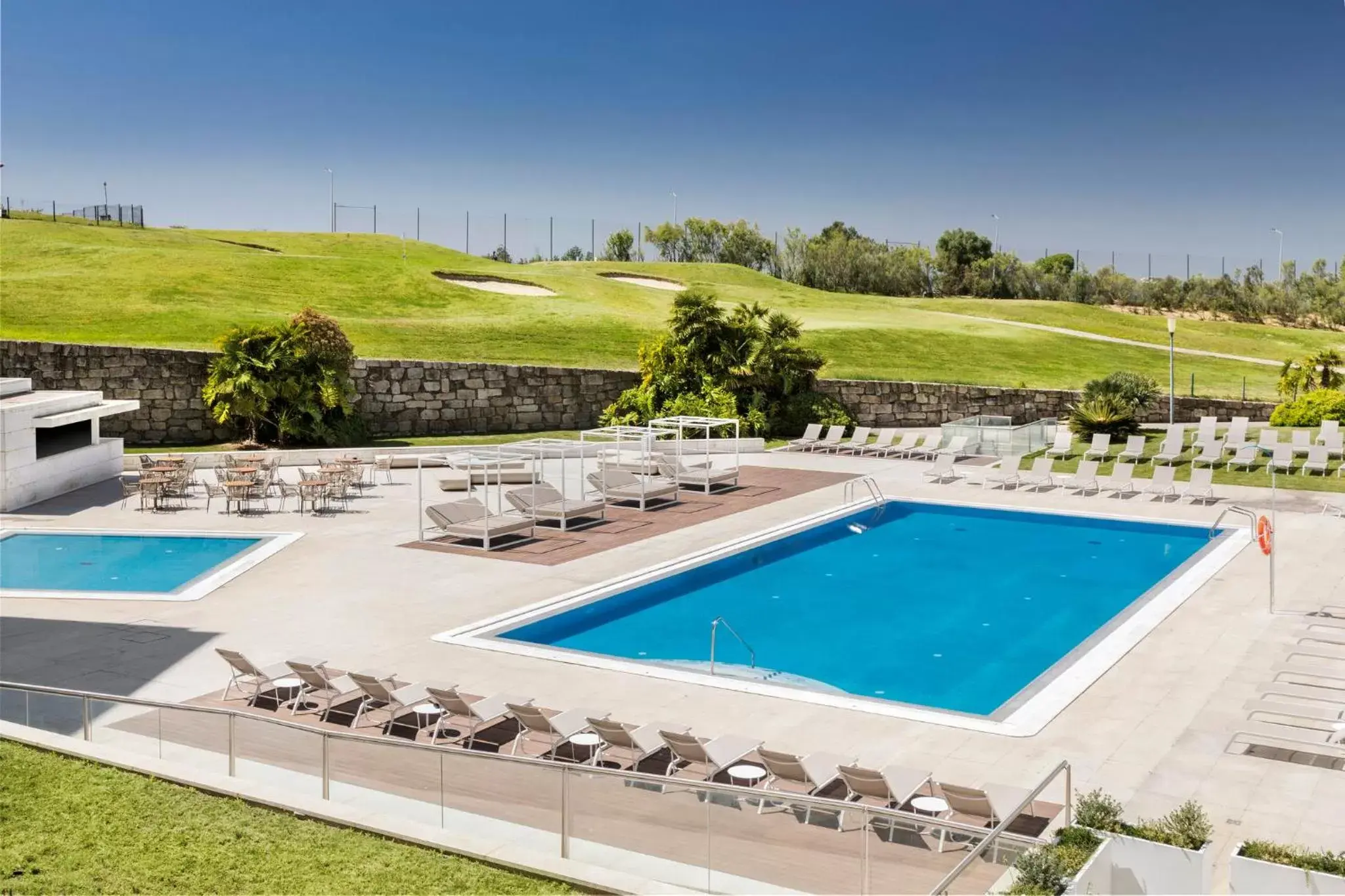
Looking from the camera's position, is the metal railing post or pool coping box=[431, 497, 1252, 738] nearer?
the metal railing post

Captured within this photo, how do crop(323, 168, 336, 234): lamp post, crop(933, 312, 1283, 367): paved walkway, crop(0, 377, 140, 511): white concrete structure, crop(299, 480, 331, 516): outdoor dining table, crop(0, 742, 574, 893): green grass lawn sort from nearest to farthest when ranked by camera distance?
crop(0, 742, 574, 893): green grass lawn, crop(0, 377, 140, 511): white concrete structure, crop(299, 480, 331, 516): outdoor dining table, crop(933, 312, 1283, 367): paved walkway, crop(323, 168, 336, 234): lamp post

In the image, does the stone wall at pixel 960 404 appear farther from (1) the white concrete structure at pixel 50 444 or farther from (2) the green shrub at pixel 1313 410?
(1) the white concrete structure at pixel 50 444

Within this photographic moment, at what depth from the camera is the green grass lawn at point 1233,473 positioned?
2320 centimetres

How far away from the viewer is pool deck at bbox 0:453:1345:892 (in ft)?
30.2

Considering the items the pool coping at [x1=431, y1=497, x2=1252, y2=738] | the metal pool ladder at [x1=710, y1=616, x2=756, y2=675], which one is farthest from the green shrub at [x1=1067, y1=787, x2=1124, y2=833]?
the metal pool ladder at [x1=710, y1=616, x2=756, y2=675]

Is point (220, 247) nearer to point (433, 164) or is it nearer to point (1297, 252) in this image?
point (433, 164)

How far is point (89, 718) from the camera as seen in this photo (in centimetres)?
828

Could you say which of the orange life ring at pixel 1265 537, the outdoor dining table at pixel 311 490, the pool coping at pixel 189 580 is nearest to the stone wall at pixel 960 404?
the outdoor dining table at pixel 311 490

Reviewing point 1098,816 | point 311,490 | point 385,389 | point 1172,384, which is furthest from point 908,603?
point 385,389

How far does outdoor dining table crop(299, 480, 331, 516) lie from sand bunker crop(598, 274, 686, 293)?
119ft

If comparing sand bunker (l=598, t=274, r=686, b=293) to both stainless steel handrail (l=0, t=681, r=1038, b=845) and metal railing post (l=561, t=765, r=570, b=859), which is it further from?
metal railing post (l=561, t=765, r=570, b=859)

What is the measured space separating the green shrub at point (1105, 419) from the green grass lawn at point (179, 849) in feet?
81.0

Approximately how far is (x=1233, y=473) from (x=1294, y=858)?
19.9m

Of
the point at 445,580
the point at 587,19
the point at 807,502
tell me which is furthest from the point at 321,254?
the point at 445,580
